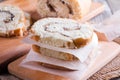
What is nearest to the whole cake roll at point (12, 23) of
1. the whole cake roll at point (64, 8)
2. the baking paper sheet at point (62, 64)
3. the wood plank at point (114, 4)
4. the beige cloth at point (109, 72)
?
the whole cake roll at point (64, 8)

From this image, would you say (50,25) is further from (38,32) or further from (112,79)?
(112,79)

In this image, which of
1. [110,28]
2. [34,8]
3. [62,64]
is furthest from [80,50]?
[34,8]

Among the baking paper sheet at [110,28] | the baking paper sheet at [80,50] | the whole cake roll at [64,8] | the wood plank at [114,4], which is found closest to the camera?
the baking paper sheet at [80,50]

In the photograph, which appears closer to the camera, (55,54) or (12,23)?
(55,54)

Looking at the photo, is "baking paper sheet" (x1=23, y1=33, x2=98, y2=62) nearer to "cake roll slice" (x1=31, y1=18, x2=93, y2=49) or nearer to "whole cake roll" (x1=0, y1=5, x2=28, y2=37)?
"cake roll slice" (x1=31, y1=18, x2=93, y2=49)

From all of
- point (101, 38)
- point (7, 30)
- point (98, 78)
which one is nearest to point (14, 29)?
point (7, 30)

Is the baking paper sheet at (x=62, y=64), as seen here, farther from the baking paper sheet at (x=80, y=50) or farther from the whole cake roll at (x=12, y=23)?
the whole cake roll at (x=12, y=23)

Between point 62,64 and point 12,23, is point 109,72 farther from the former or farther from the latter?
point 12,23
